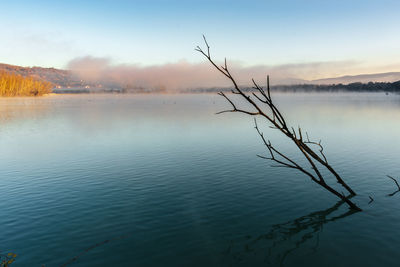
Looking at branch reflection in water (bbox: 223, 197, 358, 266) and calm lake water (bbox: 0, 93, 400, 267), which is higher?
calm lake water (bbox: 0, 93, 400, 267)

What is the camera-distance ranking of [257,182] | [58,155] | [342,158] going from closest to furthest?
[257,182]
[342,158]
[58,155]

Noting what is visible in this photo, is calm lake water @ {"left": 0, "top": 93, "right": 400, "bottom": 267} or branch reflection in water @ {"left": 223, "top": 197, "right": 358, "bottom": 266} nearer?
branch reflection in water @ {"left": 223, "top": 197, "right": 358, "bottom": 266}

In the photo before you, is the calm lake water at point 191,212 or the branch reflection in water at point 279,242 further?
the calm lake water at point 191,212

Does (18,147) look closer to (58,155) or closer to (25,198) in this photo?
(58,155)

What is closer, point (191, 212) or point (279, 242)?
Result: point (279, 242)

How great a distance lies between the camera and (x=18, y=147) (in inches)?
1463

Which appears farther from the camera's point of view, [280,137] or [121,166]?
[280,137]

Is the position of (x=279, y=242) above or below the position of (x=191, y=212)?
below

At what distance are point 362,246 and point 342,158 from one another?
1811 cm

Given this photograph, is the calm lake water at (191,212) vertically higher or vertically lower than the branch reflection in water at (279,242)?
higher

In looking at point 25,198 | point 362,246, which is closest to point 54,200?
point 25,198

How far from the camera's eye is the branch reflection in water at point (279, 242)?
39.2 ft

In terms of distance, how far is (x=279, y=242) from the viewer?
1310cm

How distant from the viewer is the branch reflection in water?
11.9m
